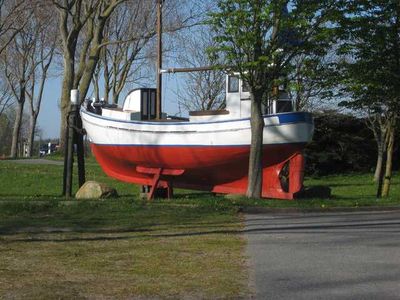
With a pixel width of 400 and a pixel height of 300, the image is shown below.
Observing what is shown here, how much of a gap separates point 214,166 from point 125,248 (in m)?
10.5

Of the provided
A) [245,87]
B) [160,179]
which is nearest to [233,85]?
[245,87]

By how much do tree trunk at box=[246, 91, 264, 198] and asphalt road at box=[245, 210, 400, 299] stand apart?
3350 millimetres

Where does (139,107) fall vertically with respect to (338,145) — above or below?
above

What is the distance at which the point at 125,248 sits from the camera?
992cm

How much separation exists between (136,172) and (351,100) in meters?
6.81

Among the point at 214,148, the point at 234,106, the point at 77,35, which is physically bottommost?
the point at 214,148

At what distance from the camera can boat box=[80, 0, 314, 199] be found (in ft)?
64.0

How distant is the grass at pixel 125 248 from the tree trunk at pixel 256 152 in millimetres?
1035

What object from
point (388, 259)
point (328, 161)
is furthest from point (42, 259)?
point (328, 161)

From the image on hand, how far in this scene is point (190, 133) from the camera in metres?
20.3

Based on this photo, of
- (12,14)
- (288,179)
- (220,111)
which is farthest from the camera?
(12,14)

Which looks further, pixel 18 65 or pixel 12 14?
pixel 18 65

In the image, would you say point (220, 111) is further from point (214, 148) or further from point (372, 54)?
point (372, 54)

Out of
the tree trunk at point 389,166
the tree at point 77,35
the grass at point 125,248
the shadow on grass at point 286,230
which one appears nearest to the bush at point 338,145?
the tree trunk at point 389,166
